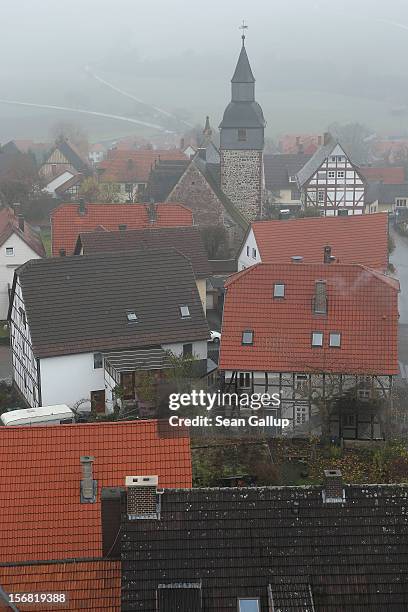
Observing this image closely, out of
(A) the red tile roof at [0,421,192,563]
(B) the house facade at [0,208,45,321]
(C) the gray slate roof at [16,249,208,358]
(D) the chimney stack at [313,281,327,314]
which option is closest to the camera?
(A) the red tile roof at [0,421,192,563]

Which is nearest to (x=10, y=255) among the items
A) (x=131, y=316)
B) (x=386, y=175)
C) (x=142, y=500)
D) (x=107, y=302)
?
(x=107, y=302)

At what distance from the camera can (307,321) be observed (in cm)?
2775

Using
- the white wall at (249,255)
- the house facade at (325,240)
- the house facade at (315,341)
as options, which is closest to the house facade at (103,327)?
the house facade at (315,341)

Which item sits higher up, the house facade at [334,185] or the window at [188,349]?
the house facade at [334,185]

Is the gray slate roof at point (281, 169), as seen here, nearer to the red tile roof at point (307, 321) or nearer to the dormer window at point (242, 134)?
the dormer window at point (242, 134)

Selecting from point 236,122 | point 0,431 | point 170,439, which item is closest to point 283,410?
point 170,439

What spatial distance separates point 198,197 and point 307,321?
999 inches

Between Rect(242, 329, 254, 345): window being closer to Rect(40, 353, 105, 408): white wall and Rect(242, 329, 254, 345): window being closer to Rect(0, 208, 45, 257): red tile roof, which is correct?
Rect(40, 353, 105, 408): white wall

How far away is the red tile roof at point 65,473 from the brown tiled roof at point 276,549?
2315 millimetres

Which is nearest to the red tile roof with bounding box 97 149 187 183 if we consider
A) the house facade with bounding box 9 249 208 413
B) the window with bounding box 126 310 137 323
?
the house facade with bounding box 9 249 208 413

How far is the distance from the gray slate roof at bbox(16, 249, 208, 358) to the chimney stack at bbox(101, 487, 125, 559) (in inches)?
568

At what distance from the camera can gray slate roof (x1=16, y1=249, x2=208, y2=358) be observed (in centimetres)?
3038

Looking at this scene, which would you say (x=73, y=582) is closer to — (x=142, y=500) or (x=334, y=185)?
(x=142, y=500)

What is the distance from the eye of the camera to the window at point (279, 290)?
93.0 feet
